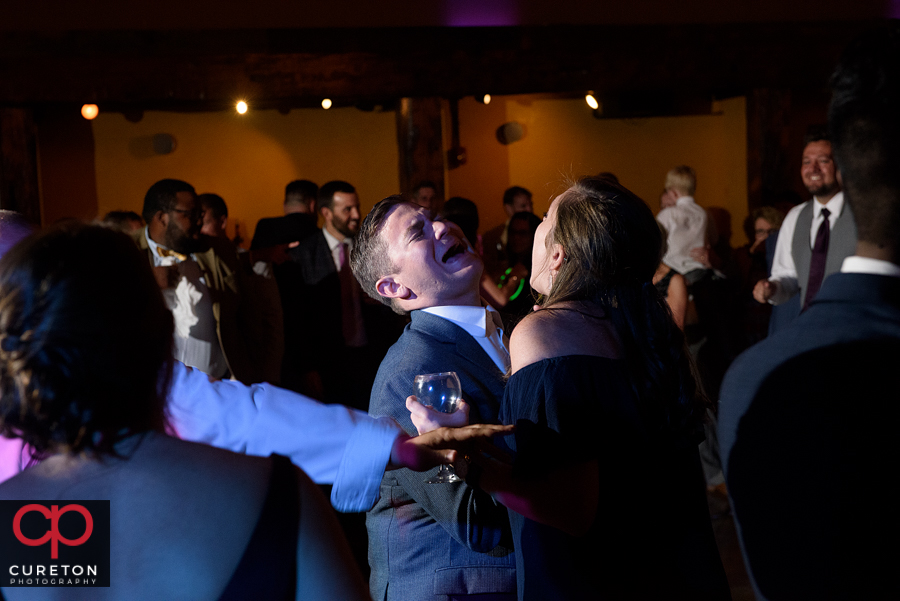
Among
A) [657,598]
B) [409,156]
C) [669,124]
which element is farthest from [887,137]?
[669,124]

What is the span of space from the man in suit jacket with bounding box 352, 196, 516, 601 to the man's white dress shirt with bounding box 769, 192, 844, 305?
2.30 metres

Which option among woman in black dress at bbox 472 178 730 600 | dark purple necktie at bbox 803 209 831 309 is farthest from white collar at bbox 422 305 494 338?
dark purple necktie at bbox 803 209 831 309

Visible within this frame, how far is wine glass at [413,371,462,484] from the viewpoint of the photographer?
4.57ft

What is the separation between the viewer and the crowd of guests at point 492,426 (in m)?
0.76

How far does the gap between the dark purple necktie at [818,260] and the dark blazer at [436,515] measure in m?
2.34

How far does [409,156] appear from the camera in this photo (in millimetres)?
5930

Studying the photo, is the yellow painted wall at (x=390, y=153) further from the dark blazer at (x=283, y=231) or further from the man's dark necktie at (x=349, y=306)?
the man's dark necktie at (x=349, y=306)

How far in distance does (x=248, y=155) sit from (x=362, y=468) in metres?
6.35

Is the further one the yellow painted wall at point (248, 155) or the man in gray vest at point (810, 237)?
the yellow painted wall at point (248, 155)

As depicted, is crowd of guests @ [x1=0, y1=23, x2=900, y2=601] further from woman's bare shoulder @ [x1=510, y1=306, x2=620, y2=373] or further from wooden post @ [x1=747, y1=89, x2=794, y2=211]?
wooden post @ [x1=747, y1=89, x2=794, y2=211]

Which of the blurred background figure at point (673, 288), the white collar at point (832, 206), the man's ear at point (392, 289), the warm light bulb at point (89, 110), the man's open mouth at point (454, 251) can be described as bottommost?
the blurred background figure at point (673, 288)

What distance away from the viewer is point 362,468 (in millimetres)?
Result: 1162

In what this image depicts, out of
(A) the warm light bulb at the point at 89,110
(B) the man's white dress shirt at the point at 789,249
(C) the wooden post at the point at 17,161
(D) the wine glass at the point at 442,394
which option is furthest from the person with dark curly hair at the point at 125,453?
(A) the warm light bulb at the point at 89,110

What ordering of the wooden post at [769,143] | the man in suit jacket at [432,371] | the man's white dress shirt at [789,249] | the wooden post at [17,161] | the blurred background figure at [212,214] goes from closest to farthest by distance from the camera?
the man in suit jacket at [432,371], the man's white dress shirt at [789,249], the blurred background figure at [212,214], the wooden post at [17,161], the wooden post at [769,143]
